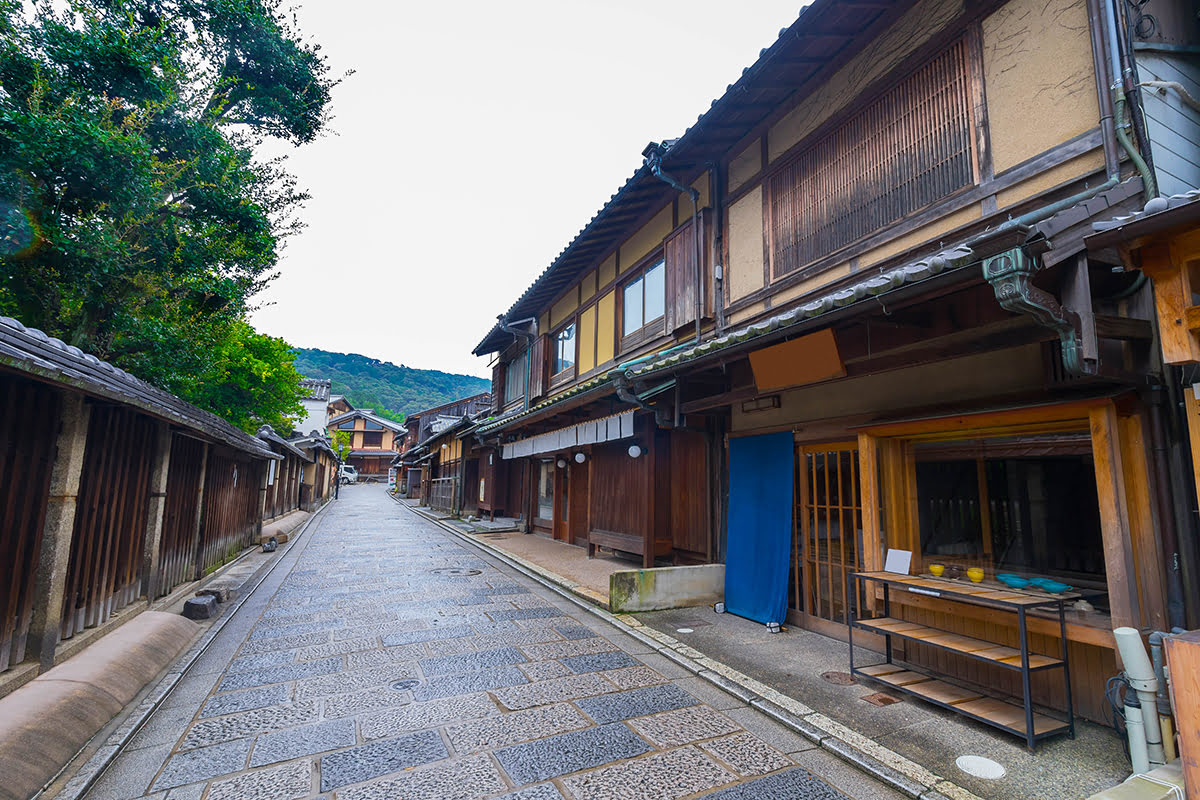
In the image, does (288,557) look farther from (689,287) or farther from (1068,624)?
(1068,624)

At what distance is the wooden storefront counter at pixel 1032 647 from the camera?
172 inches

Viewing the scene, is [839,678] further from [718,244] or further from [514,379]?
[514,379]

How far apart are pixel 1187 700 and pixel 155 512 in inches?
434

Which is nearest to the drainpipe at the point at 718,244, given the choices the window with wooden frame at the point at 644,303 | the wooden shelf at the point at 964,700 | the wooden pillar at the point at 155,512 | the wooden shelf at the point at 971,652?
the window with wooden frame at the point at 644,303

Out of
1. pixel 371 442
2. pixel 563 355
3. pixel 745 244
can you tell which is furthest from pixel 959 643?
pixel 371 442

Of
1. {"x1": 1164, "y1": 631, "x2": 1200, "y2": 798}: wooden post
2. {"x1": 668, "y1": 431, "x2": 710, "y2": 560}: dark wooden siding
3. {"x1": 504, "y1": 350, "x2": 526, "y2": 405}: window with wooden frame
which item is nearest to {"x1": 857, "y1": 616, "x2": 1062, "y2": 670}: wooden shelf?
{"x1": 1164, "y1": 631, "x2": 1200, "y2": 798}: wooden post

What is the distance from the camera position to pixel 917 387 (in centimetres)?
593

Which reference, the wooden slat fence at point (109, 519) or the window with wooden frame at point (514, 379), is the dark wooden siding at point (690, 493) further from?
the window with wooden frame at point (514, 379)

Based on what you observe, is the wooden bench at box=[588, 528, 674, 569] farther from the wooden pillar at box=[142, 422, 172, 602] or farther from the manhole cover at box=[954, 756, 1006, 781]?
the wooden pillar at box=[142, 422, 172, 602]

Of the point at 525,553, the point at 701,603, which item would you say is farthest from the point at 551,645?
the point at 525,553

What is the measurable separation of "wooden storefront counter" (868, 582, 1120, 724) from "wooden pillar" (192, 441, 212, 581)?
37.9 ft

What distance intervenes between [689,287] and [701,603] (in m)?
5.55

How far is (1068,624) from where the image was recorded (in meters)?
4.44

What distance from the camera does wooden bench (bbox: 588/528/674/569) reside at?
1000cm
